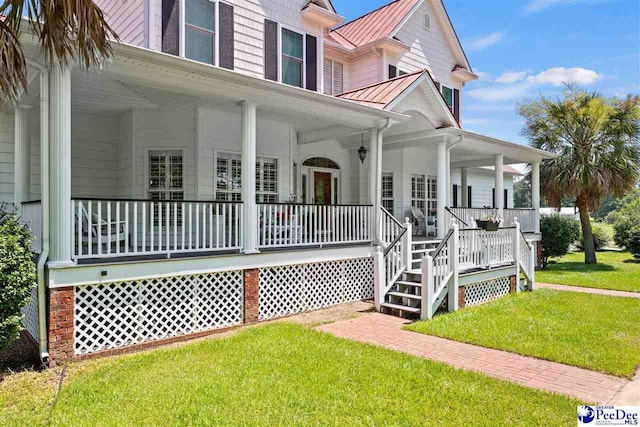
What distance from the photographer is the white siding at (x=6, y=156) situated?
8906 mm

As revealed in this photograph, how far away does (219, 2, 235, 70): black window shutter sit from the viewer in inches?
415

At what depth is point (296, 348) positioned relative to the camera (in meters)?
6.62

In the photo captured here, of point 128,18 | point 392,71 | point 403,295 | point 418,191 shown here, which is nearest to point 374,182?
point 403,295

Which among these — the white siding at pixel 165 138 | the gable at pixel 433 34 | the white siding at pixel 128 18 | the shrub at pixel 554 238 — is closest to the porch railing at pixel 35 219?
the white siding at pixel 165 138

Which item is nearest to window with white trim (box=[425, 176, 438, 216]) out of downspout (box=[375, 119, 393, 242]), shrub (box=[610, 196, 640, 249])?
downspout (box=[375, 119, 393, 242])

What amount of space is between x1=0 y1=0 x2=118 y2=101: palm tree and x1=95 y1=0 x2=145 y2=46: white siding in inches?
175

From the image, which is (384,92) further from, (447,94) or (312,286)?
(447,94)

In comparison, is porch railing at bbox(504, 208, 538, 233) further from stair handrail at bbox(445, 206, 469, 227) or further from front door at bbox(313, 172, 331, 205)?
front door at bbox(313, 172, 331, 205)

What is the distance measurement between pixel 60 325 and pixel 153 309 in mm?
1442

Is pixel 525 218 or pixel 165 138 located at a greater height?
pixel 165 138

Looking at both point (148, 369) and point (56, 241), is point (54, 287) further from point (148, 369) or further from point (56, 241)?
point (148, 369)

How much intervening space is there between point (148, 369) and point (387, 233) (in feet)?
22.4

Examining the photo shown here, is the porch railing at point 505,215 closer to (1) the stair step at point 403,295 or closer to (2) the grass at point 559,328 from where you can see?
(2) the grass at point 559,328

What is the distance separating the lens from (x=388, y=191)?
15.5 m
